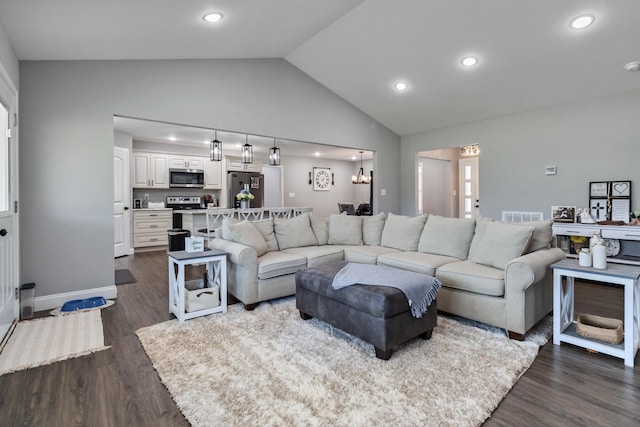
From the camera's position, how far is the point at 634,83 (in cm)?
400

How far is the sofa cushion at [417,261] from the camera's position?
10.2ft

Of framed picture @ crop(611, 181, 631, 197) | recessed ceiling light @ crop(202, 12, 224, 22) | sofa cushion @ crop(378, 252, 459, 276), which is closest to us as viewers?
recessed ceiling light @ crop(202, 12, 224, 22)

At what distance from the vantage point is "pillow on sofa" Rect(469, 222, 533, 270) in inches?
111

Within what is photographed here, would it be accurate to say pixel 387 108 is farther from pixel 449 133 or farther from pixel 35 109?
pixel 35 109

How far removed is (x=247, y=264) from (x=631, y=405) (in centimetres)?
278

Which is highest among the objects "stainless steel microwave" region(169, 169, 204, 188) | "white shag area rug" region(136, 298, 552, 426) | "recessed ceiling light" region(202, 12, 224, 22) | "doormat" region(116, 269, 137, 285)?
"recessed ceiling light" region(202, 12, 224, 22)

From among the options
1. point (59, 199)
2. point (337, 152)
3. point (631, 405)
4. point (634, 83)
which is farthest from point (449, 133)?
point (59, 199)

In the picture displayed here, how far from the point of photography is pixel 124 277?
4.55m

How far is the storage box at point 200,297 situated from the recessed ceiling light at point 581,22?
4.30m

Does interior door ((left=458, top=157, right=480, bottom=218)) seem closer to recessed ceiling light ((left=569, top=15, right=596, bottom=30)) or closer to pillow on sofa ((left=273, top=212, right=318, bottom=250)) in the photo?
recessed ceiling light ((left=569, top=15, right=596, bottom=30))

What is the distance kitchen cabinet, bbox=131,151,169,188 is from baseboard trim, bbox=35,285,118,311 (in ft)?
12.4

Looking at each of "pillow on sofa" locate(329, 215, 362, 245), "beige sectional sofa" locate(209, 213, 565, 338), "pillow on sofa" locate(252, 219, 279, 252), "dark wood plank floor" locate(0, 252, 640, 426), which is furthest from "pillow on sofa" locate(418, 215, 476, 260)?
"pillow on sofa" locate(252, 219, 279, 252)

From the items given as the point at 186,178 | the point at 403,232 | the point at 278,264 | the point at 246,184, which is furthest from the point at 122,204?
the point at 403,232

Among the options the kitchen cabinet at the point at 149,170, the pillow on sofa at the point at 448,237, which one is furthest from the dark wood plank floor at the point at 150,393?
the kitchen cabinet at the point at 149,170
